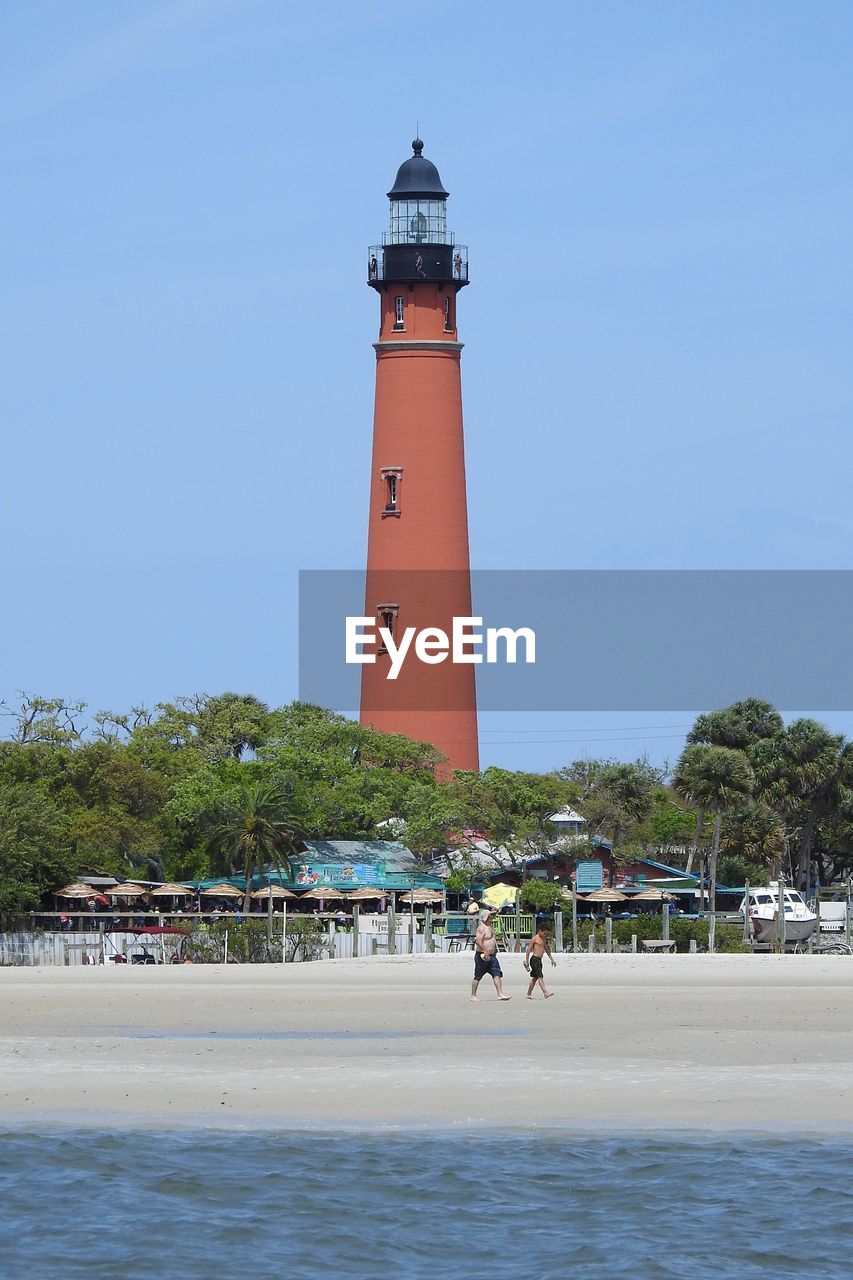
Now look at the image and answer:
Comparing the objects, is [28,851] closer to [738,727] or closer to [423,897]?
[423,897]

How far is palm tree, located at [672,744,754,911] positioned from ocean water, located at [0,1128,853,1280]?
145ft

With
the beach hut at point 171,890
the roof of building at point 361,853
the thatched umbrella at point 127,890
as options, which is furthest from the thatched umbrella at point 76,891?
the roof of building at point 361,853

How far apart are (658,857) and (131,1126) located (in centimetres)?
6195

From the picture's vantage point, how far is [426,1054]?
22.2m

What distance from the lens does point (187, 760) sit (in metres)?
69.1

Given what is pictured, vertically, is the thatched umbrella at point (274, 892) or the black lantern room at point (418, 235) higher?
the black lantern room at point (418, 235)

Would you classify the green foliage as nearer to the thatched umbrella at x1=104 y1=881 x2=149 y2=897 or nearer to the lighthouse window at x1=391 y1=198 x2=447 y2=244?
the thatched umbrella at x1=104 y1=881 x2=149 y2=897

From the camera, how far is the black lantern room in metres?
64.6

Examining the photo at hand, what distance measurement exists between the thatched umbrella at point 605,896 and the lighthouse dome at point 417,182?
25.9 m

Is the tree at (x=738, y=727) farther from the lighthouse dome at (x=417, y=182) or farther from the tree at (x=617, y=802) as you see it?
the lighthouse dome at (x=417, y=182)

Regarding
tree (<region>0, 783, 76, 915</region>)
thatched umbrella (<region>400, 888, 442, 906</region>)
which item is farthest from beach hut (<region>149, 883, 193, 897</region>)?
thatched umbrella (<region>400, 888, 442, 906</region>)

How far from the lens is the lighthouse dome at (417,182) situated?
66.9 metres

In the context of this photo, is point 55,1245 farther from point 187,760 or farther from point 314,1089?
point 187,760

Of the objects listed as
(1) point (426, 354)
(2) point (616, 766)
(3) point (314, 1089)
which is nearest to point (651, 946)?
(2) point (616, 766)
